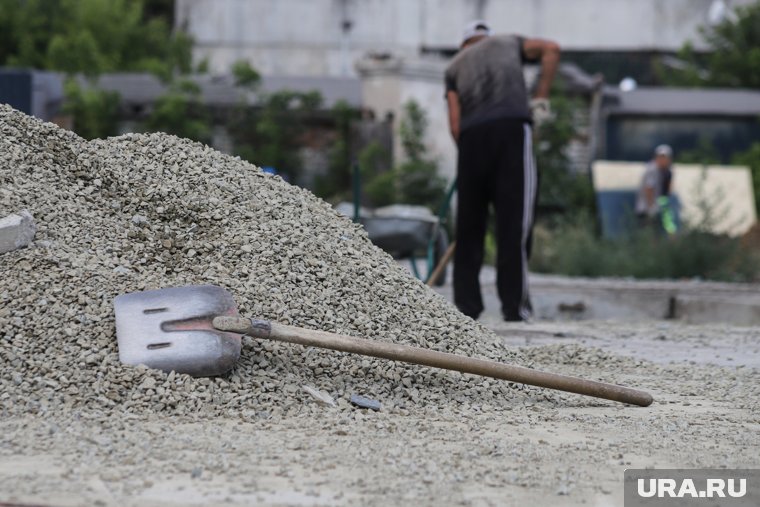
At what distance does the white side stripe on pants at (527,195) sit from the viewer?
6832mm

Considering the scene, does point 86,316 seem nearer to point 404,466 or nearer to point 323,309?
point 323,309

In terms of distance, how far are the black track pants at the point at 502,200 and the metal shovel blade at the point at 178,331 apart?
9.40ft

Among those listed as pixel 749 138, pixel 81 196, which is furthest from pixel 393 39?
pixel 81 196

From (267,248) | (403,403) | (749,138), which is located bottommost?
(749,138)

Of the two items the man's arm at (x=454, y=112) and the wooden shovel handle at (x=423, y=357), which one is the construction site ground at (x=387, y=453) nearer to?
the wooden shovel handle at (x=423, y=357)

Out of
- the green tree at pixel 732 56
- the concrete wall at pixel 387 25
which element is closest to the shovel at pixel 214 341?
the green tree at pixel 732 56

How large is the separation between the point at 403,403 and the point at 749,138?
14089 millimetres

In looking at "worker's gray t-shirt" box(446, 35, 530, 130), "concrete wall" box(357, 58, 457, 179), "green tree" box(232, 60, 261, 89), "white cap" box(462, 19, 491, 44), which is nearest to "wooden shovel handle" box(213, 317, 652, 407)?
"worker's gray t-shirt" box(446, 35, 530, 130)

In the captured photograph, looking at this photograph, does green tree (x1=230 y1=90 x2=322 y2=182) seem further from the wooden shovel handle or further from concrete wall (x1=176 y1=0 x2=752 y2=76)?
the wooden shovel handle

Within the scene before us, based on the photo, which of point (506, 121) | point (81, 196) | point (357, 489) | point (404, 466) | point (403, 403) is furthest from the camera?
point (506, 121)

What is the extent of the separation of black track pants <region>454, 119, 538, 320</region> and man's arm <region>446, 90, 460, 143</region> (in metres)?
0.09

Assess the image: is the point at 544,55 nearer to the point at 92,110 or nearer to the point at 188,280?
the point at 188,280

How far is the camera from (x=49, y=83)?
14742 mm

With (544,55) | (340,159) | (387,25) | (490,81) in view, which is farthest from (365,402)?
(387,25)
